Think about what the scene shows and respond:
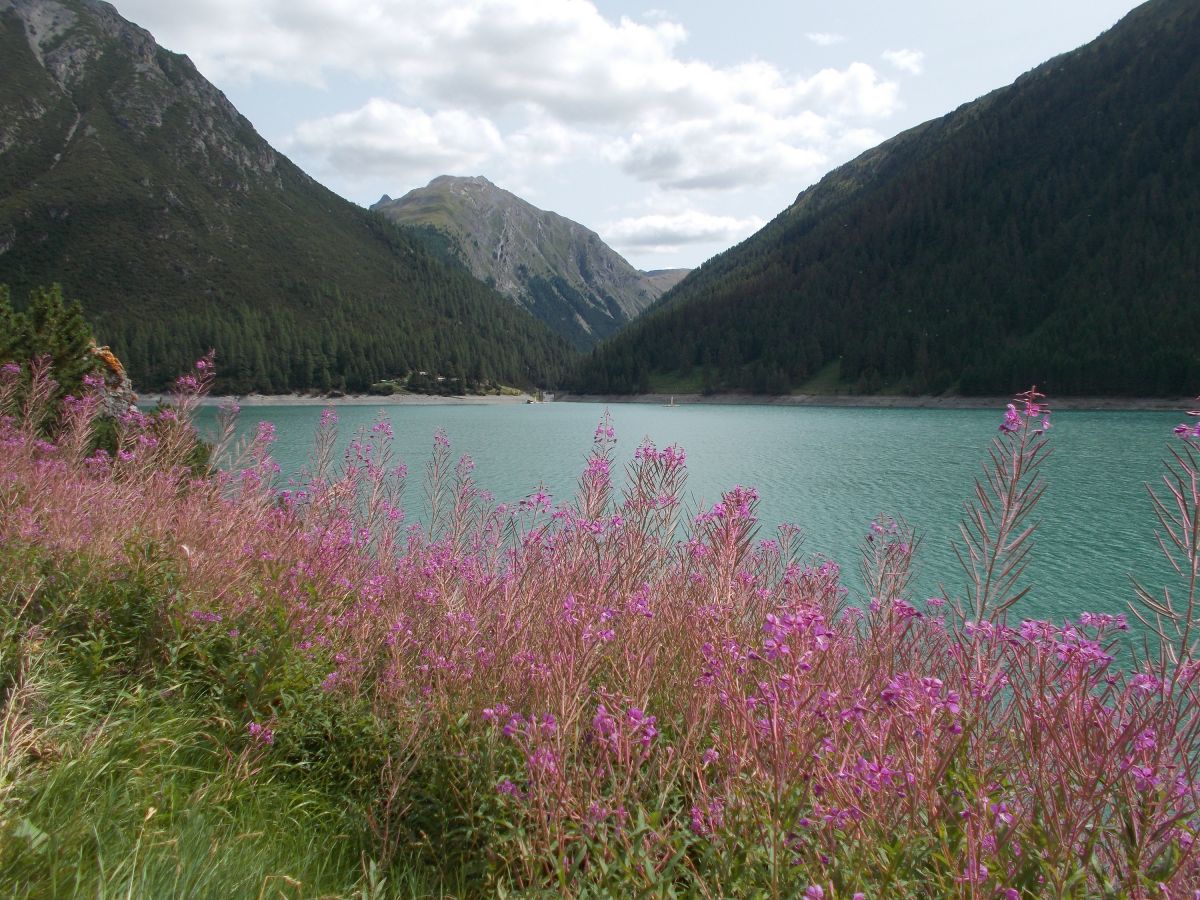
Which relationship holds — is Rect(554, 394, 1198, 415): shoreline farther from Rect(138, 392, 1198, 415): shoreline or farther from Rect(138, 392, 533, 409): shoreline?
Rect(138, 392, 533, 409): shoreline

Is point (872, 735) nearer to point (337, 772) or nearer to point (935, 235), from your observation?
point (337, 772)

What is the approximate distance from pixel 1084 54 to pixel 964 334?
375ft

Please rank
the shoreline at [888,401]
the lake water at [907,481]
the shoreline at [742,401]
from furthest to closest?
the shoreline at [742,401] < the shoreline at [888,401] < the lake water at [907,481]

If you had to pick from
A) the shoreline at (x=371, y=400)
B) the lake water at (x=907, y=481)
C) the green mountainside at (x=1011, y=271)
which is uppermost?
the green mountainside at (x=1011, y=271)

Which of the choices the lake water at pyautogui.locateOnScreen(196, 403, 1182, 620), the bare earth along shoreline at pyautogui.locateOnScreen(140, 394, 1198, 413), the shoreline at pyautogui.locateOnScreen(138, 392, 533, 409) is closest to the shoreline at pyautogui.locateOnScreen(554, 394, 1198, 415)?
the bare earth along shoreline at pyautogui.locateOnScreen(140, 394, 1198, 413)

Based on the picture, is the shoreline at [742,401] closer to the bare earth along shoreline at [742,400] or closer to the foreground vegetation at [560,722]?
the bare earth along shoreline at [742,400]

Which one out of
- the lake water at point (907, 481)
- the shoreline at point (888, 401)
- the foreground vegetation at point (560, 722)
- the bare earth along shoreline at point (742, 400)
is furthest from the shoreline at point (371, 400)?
the foreground vegetation at point (560, 722)

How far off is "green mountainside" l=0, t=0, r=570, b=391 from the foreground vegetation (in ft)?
385

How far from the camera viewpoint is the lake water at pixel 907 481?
16.3 m

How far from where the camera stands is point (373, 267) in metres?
195

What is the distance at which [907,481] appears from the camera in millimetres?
30141

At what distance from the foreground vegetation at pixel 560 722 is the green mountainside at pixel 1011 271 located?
99217 millimetres

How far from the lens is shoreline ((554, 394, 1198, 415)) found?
267 ft

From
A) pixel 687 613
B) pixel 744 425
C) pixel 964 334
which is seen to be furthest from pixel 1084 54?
pixel 687 613
